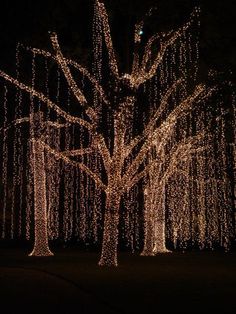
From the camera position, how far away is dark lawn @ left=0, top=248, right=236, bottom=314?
9125 millimetres

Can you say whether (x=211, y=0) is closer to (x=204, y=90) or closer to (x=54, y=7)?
(x=54, y=7)

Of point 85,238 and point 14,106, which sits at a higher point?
point 14,106

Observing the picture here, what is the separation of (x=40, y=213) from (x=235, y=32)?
1309 centimetres

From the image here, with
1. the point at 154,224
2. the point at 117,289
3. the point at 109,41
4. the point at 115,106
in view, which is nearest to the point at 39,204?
the point at 154,224

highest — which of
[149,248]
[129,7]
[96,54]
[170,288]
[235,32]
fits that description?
[96,54]

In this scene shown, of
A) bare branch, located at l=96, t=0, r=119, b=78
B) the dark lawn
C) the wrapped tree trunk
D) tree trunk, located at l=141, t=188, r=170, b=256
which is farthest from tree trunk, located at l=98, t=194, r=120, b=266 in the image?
tree trunk, located at l=141, t=188, r=170, b=256

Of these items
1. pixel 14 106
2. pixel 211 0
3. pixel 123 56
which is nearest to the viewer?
pixel 211 0

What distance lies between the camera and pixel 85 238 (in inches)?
1184

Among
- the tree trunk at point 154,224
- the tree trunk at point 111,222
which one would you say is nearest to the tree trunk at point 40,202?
→ the tree trunk at point 154,224

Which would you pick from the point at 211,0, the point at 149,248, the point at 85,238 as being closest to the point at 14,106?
the point at 149,248

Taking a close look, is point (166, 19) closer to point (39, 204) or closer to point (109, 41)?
point (109, 41)

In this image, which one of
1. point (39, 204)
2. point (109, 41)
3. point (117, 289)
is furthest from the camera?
point (39, 204)

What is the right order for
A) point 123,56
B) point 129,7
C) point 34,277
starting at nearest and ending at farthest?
point 129,7 → point 34,277 → point 123,56

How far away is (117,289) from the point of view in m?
11.4
